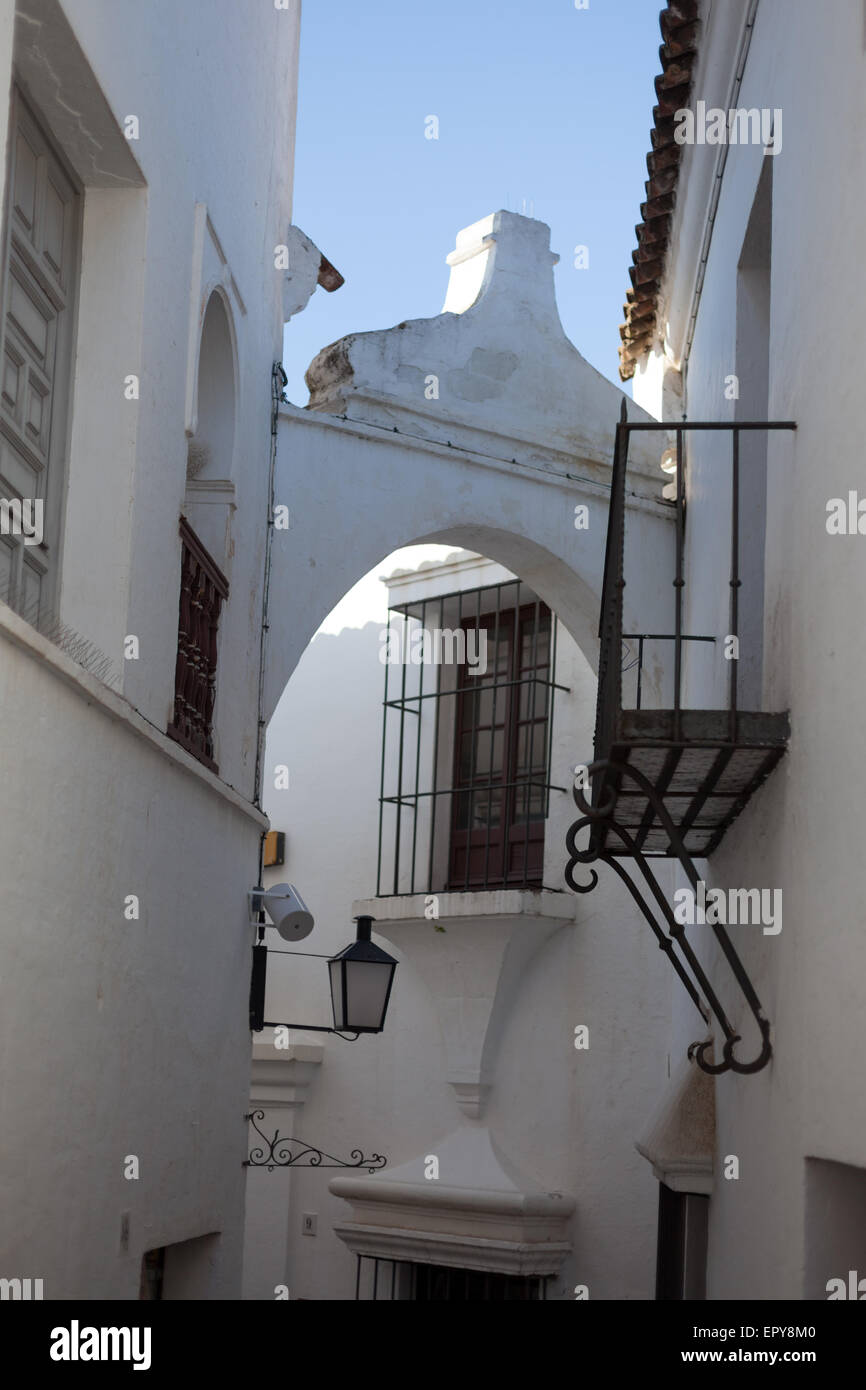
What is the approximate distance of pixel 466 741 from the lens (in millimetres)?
11812

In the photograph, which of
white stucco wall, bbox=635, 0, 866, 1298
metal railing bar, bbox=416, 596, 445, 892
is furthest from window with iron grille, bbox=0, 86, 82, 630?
metal railing bar, bbox=416, 596, 445, 892

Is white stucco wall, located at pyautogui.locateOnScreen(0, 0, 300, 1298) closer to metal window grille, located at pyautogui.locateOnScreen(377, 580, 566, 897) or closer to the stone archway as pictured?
the stone archway

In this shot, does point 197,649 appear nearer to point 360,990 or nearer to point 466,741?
point 360,990

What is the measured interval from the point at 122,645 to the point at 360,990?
9.23ft

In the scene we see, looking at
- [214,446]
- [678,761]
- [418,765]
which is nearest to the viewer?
[678,761]

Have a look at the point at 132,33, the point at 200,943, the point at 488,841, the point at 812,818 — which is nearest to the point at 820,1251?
the point at 812,818

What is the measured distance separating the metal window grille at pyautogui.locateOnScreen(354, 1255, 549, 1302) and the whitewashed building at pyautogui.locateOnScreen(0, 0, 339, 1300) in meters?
3.67

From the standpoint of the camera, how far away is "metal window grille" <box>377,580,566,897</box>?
11.3m

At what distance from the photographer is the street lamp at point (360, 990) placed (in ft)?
25.2

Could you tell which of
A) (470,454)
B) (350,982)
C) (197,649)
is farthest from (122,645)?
(470,454)

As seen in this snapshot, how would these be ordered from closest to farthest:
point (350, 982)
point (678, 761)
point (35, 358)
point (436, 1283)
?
1. point (678, 761)
2. point (35, 358)
3. point (350, 982)
4. point (436, 1283)

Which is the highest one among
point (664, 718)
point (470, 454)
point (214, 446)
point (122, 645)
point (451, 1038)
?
point (470, 454)
